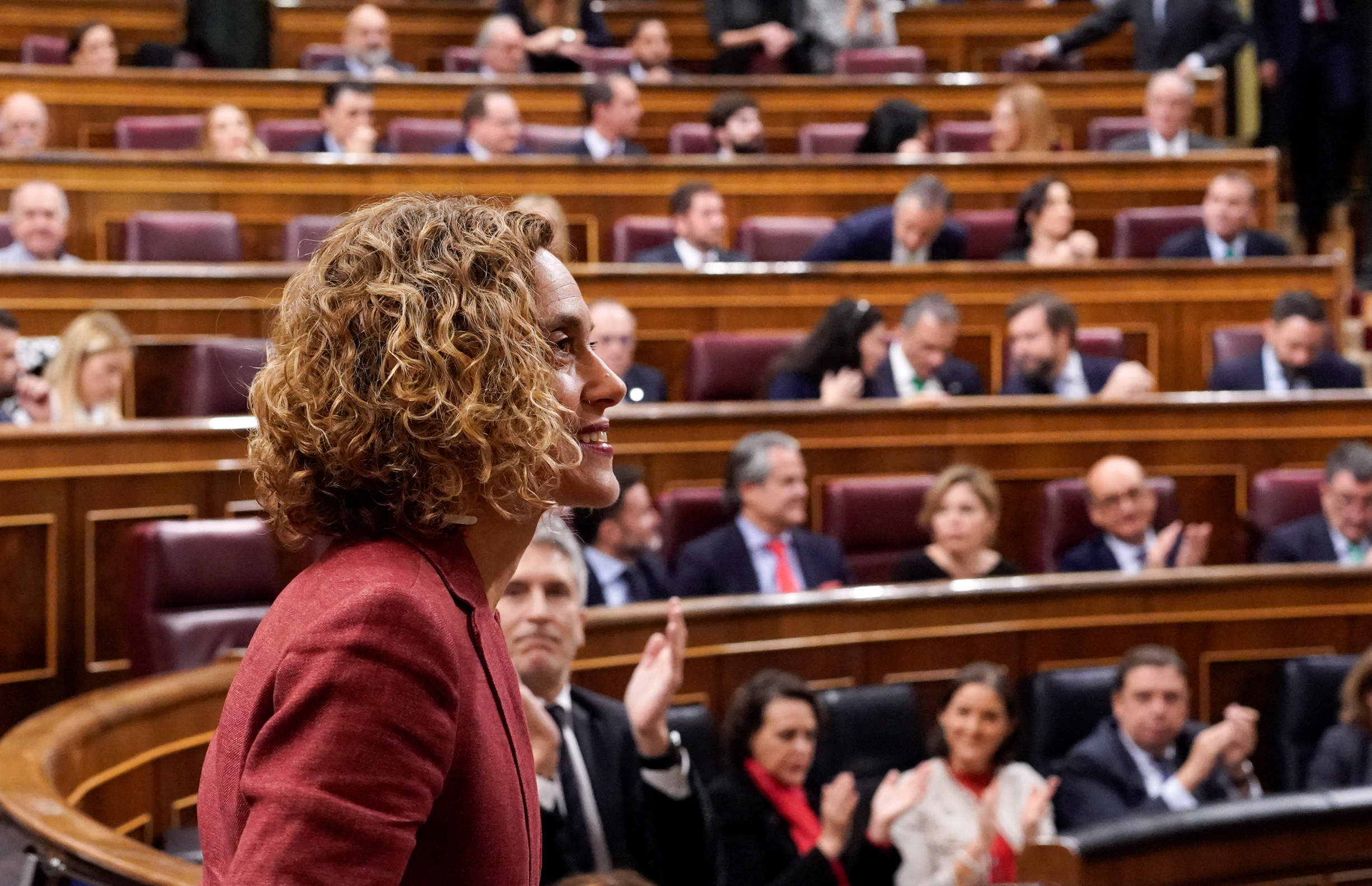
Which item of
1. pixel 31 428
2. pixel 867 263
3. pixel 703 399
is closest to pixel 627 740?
pixel 31 428

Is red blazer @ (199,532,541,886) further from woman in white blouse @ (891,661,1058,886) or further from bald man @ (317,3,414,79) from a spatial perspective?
bald man @ (317,3,414,79)

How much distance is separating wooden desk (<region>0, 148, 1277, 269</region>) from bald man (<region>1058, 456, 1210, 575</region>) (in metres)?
1.07

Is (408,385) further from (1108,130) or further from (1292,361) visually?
(1108,130)

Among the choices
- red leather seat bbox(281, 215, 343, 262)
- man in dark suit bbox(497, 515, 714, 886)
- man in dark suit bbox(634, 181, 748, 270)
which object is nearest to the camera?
man in dark suit bbox(497, 515, 714, 886)

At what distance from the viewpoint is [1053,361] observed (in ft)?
8.31

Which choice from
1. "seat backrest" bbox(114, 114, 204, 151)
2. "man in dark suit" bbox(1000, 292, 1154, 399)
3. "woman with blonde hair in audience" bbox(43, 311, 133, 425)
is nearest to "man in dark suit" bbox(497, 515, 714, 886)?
"woman with blonde hair in audience" bbox(43, 311, 133, 425)

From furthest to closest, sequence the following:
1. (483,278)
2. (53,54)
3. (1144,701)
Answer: (53,54), (1144,701), (483,278)

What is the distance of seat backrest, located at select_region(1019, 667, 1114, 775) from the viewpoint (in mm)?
1790

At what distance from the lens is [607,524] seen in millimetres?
1899

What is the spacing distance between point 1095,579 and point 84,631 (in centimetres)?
121

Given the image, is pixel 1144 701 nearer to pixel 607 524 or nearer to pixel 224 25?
pixel 607 524

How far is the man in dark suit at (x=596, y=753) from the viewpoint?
1215 mm

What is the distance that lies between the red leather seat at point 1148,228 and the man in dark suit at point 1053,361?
0.57m

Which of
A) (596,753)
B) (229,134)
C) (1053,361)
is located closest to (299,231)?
(229,134)
